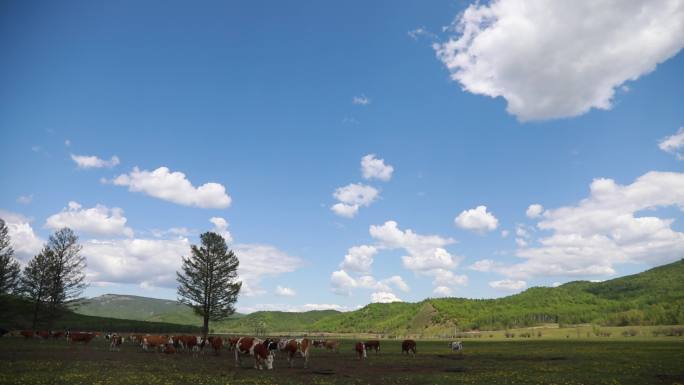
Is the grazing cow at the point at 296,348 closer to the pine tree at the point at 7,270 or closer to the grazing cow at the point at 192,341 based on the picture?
the grazing cow at the point at 192,341

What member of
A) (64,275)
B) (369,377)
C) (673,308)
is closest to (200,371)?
(369,377)

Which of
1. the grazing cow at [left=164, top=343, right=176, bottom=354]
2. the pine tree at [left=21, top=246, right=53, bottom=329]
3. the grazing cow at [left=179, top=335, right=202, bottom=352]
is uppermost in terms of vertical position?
the pine tree at [left=21, top=246, right=53, bottom=329]

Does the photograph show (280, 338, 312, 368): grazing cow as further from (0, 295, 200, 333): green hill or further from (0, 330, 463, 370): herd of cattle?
(0, 295, 200, 333): green hill

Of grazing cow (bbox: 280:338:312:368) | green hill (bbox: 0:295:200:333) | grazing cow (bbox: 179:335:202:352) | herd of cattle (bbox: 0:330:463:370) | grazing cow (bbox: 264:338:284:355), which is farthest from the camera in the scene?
green hill (bbox: 0:295:200:333)

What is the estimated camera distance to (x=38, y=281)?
6631 centimetres

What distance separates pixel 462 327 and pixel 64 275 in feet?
527

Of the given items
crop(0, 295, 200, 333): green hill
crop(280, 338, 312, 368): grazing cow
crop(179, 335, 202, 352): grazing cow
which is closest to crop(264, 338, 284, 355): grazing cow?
crop(280, 338, 312, 368): grazing cow

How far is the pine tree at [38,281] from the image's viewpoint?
66125 millimetres

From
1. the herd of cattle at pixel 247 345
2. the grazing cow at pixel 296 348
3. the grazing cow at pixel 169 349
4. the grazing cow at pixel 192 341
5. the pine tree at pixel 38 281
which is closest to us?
the herd of cattle at pixel 247 345

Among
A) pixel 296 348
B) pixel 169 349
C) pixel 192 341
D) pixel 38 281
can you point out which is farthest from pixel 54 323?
pixel 296 348

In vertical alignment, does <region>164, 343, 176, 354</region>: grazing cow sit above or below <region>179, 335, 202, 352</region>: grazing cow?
below

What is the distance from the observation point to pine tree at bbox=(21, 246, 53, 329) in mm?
66125

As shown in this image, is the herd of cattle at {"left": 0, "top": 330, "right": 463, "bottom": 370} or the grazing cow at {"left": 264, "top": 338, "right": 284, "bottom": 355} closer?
the herd of cattle at {"left": 0, "top": 330, "right": 463, "bottom": 370}

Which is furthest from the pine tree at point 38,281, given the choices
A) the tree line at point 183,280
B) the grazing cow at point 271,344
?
the grazing cow at point 271,344
